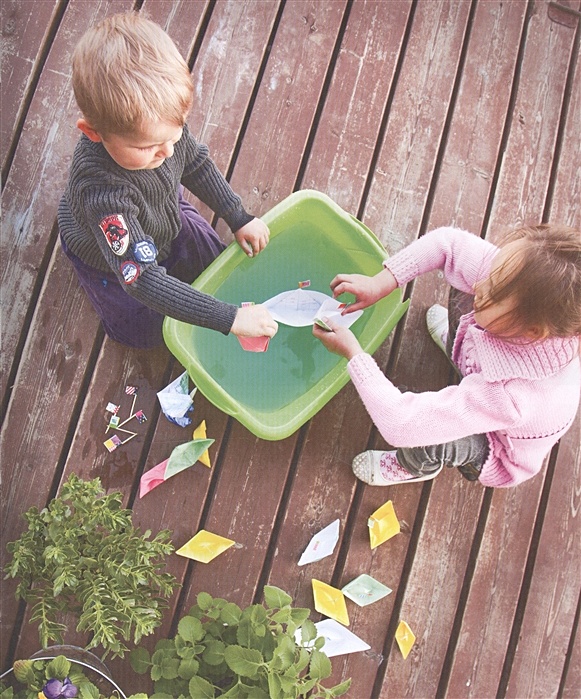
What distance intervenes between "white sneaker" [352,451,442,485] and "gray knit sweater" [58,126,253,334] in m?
0.46

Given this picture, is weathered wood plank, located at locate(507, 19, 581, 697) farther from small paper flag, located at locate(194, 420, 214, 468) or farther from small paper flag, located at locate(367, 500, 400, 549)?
small paper flag, located at locate(194, 420, 214, 468)

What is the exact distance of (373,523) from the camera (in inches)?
55.1

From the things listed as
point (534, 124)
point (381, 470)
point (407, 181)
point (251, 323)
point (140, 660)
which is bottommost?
point (140, 660)

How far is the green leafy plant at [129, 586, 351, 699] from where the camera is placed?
3.45ft

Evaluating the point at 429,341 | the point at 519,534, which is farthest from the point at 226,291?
the point at 519,534

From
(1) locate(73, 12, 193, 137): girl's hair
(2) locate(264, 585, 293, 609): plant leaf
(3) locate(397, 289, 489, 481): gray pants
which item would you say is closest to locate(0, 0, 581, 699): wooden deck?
(3) locate(397, 289, 489, 481): gray pants

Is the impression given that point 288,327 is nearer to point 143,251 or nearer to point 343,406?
point 343,406

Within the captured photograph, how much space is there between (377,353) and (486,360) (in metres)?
0.35

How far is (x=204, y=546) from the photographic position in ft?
4.42

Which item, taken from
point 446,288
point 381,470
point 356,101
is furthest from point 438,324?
point 356,101

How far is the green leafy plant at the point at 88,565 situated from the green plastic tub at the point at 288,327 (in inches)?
11.3

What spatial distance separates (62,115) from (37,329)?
472 mm

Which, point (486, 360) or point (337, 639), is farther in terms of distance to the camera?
point (337, 639)

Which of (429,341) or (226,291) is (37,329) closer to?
(226,291)
